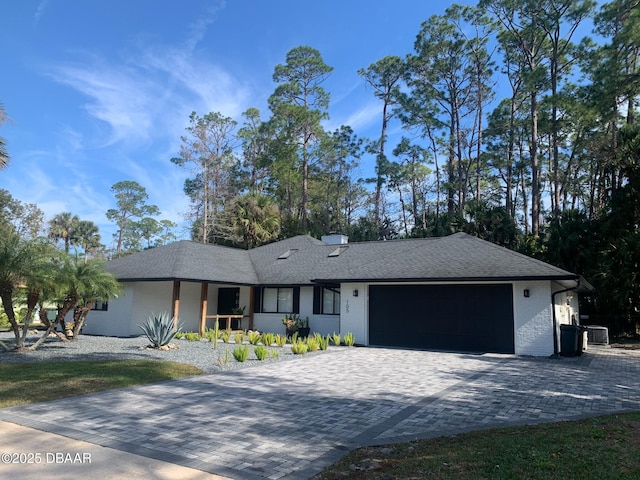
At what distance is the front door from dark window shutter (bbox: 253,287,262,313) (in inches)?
41.6

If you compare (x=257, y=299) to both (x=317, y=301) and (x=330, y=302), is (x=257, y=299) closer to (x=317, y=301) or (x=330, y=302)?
(x=317, y=301)

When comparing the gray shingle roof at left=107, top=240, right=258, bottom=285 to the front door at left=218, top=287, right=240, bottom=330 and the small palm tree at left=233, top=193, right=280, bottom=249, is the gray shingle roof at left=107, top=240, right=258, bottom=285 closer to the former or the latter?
the front door at left=218, top=287, right=240, bottom=330

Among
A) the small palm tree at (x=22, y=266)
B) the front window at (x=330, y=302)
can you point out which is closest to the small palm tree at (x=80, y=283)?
the small palm tree at (x=22, y=266)

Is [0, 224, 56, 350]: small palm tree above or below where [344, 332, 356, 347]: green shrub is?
above

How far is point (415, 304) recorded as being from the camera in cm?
1562

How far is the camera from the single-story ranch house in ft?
45.1

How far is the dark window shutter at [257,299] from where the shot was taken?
69.5 feet

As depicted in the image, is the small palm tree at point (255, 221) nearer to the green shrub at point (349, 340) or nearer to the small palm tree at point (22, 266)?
the green shrub at point (349, 340)

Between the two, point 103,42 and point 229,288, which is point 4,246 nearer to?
point 103,42

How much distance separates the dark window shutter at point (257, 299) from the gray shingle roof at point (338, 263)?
0.64m

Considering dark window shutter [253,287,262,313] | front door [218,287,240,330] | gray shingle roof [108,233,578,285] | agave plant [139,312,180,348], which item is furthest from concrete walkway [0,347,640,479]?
front door [218,287,240,330]

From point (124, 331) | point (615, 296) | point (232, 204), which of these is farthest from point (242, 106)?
point (615, 296)

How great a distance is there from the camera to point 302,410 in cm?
665

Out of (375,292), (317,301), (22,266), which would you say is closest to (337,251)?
(317,301)
